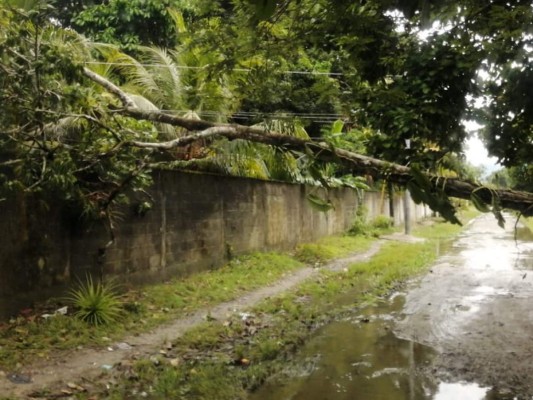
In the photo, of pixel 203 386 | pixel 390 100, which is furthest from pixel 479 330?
pixel 203 386

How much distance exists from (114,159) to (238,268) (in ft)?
15.0

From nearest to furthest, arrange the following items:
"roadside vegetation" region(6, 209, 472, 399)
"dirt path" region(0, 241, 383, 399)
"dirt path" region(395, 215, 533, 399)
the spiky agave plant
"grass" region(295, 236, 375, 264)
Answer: "dirt path" region(0, 241, 383, 399) < "roadside vegetation" region(6, 209, 472, 399) < "dirt path" region(395, 215, 533, 399) < the spiky agave plant < "grass" region(295, 236, 375, 264)

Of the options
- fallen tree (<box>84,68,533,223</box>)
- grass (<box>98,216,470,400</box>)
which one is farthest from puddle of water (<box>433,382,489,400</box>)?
fallen tree (<box>84,68,533,223</box>)

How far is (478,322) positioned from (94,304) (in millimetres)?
5440

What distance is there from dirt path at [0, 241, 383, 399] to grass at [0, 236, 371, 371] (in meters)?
0.16

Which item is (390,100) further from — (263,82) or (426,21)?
(263,82)

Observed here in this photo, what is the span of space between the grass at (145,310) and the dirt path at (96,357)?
0.16 m

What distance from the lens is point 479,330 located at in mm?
7379

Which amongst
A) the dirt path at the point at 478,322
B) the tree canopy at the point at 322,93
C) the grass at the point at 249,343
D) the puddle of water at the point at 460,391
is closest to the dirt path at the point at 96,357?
the grass at the point at 249,343

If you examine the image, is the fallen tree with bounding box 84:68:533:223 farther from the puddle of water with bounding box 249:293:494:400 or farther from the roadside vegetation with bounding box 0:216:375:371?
the roadside vegetation with bounding box 0:216:375:371

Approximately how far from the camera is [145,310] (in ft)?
25.0

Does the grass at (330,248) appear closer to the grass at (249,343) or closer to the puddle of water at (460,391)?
the grass at (249,343)

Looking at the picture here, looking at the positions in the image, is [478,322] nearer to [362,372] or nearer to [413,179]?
[362,372]

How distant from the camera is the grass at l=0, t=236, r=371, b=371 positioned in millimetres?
5906
